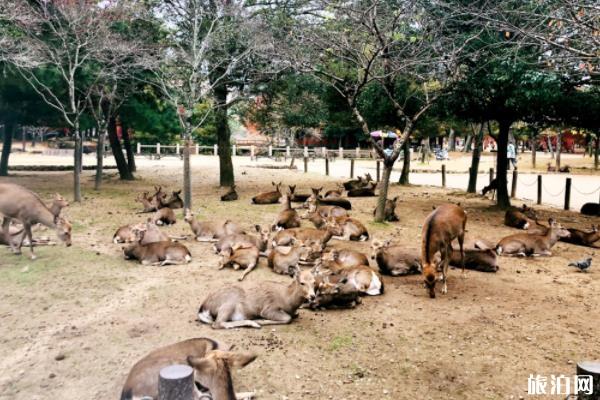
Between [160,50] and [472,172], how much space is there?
12525 mm

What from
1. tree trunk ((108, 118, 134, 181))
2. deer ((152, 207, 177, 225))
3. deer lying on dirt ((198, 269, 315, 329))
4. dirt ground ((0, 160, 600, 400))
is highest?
tree trunk ((108, 118, 134, 181))

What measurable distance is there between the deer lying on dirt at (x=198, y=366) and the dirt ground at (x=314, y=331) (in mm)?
574

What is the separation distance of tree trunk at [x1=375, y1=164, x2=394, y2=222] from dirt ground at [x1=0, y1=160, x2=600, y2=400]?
401 cm

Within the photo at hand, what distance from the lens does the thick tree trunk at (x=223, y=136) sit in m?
19.0

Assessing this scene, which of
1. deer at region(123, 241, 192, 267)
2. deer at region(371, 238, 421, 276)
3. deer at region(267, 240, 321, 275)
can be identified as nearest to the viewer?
deer at region(267, 240, 321, 275)

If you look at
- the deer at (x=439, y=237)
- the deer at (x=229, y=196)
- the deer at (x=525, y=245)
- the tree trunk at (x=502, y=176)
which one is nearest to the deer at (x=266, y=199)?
the deer at (x=229, y=196)

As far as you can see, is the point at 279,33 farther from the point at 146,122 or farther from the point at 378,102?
the point at 146,122

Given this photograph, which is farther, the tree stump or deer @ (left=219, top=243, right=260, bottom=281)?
deer @ (left=219, top=243, right=260, bottom=281)

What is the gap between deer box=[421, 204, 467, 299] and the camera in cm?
773

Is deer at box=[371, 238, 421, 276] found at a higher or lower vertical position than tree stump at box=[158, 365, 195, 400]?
lower

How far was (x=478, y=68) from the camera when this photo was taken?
45.3 ft

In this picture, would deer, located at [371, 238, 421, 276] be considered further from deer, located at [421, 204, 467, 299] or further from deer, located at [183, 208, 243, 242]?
deer, located at [183, 208, 243, 242]

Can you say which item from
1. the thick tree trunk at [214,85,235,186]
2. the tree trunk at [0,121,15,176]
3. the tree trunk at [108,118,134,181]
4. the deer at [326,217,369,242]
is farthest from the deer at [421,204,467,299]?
the tree trunk at [0,121,15,176]

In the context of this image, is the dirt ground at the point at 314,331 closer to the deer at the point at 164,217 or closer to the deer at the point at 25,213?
the deer at the point at 25,213
